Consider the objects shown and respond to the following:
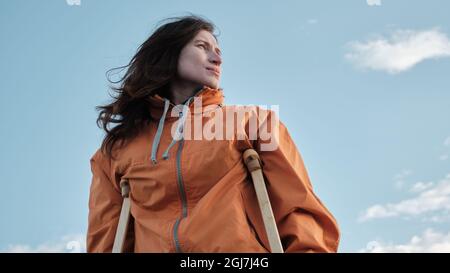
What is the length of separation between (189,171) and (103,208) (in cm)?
93

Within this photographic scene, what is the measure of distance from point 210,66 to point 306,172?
1.15 metres

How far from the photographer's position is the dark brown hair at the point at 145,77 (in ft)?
16.2

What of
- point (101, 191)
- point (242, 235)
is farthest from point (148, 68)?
point (242, 235)

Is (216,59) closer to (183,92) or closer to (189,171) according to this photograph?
(183,92)

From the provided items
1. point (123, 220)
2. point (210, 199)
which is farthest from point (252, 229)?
point (123, 220)

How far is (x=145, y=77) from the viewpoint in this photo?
5.13 meters

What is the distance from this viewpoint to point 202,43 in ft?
16.9

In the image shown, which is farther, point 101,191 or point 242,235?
point 101,191

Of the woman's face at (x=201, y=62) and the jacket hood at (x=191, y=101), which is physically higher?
the woman's face at (x=201, y=62)

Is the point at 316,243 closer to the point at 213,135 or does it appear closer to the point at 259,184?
the point at 259,184

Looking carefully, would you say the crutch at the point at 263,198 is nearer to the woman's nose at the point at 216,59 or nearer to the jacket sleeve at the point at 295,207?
the jacket sleeve at the point at 295,207

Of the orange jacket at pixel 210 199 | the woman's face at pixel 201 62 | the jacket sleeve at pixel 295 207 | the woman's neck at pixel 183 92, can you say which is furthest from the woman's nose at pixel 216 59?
the jacket sleeve at pixel 295 207
